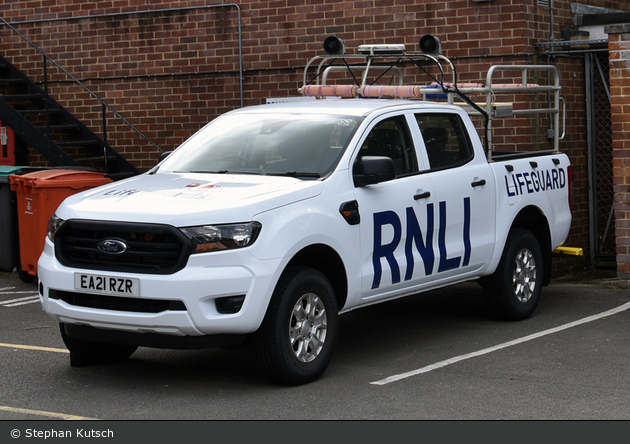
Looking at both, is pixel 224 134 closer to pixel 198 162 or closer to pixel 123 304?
pixel 198 162

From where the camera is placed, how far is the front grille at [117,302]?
5832 mm

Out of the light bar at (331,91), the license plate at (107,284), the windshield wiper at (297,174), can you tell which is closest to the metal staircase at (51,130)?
the light bar at (331,91)

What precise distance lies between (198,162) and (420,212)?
1672 millimetres

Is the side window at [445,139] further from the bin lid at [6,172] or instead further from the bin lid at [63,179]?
the bin lid at [6,172]

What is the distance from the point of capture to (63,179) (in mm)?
10336

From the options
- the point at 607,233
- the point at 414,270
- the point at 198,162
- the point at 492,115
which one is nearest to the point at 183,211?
the point at 198,162

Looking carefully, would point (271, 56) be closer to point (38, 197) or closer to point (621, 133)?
point (38, 197)

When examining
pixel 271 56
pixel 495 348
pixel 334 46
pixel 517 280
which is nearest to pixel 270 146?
pixel 495 348

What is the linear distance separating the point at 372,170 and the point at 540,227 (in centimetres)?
291

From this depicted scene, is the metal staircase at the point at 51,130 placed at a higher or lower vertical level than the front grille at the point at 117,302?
higher

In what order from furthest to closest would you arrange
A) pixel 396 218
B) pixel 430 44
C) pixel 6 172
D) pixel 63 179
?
pixel 6 172 < pixel 63 179 < pixel 430 44 < pixel 396 218

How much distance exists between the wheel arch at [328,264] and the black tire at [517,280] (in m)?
2.06

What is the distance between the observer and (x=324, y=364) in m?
6.43

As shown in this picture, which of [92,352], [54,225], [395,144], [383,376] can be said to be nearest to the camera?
[54,225]
